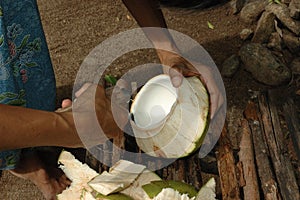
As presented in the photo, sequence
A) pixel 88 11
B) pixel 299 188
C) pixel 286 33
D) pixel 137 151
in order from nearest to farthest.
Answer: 1. pixel 299 188
2. pixel 137 151
3. pixel 286 33
4. pixel 88 11

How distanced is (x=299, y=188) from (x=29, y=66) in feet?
4.03

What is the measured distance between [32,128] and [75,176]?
0.51 metres

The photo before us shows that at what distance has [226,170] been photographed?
5.65 feet

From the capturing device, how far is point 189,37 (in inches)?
109

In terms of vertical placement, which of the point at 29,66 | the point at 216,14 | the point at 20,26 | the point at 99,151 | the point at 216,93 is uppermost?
the point at 20,26

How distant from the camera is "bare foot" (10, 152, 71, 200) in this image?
1949 mm

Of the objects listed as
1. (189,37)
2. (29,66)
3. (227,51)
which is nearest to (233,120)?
(227,51)

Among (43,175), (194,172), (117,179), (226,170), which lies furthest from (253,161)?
(43,175)

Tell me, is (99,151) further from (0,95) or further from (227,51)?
(227,51)

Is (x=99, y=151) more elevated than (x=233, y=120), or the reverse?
(x=99, y=151)

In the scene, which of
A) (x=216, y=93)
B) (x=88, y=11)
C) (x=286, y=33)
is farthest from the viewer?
(x=88, y=11)

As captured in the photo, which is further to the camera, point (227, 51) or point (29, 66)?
point (227, 51)

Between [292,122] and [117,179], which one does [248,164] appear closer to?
[292,122]

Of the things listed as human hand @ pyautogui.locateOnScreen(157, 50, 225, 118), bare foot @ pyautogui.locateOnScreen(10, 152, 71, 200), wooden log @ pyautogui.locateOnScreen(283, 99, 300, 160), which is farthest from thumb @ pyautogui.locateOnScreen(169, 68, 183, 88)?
bare foot @ pyautogui.locateOnScreen(10, 152, 71, 200)
